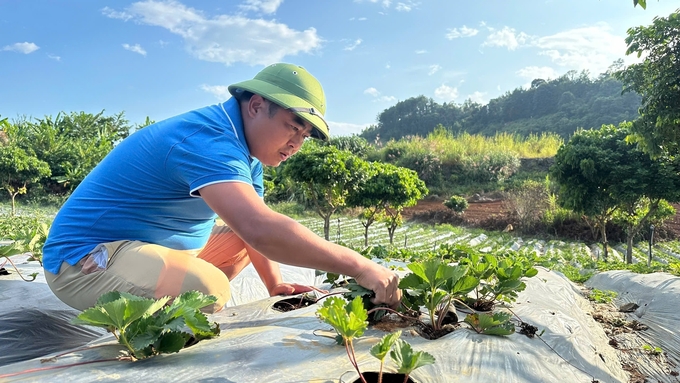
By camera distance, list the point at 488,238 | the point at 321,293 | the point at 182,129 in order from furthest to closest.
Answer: the point at 488,238, the point at 321,293, the point at 182,129

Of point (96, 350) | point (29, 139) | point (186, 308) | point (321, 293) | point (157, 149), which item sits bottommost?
point (321, 293)

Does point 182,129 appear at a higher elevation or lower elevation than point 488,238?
higher

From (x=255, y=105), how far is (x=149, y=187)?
529 mm

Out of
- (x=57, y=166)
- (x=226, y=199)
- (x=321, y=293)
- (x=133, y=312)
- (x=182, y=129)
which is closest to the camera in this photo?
(x=133, y=312)

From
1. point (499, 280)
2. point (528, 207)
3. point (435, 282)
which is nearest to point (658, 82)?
point (499, 280)

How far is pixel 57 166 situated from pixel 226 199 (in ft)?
79.3

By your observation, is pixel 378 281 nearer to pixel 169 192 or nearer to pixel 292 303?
pixel 292 303

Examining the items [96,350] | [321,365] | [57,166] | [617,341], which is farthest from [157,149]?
[57,166]

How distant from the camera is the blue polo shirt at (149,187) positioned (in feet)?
5.04

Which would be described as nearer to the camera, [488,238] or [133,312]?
[133,312]

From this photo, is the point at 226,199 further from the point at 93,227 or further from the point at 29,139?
the point at 29,139

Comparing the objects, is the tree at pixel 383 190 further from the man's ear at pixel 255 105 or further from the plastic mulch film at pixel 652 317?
the man's ear at pixel 255 105

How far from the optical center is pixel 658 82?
21.8 ft

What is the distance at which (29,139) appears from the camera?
22156 mm
